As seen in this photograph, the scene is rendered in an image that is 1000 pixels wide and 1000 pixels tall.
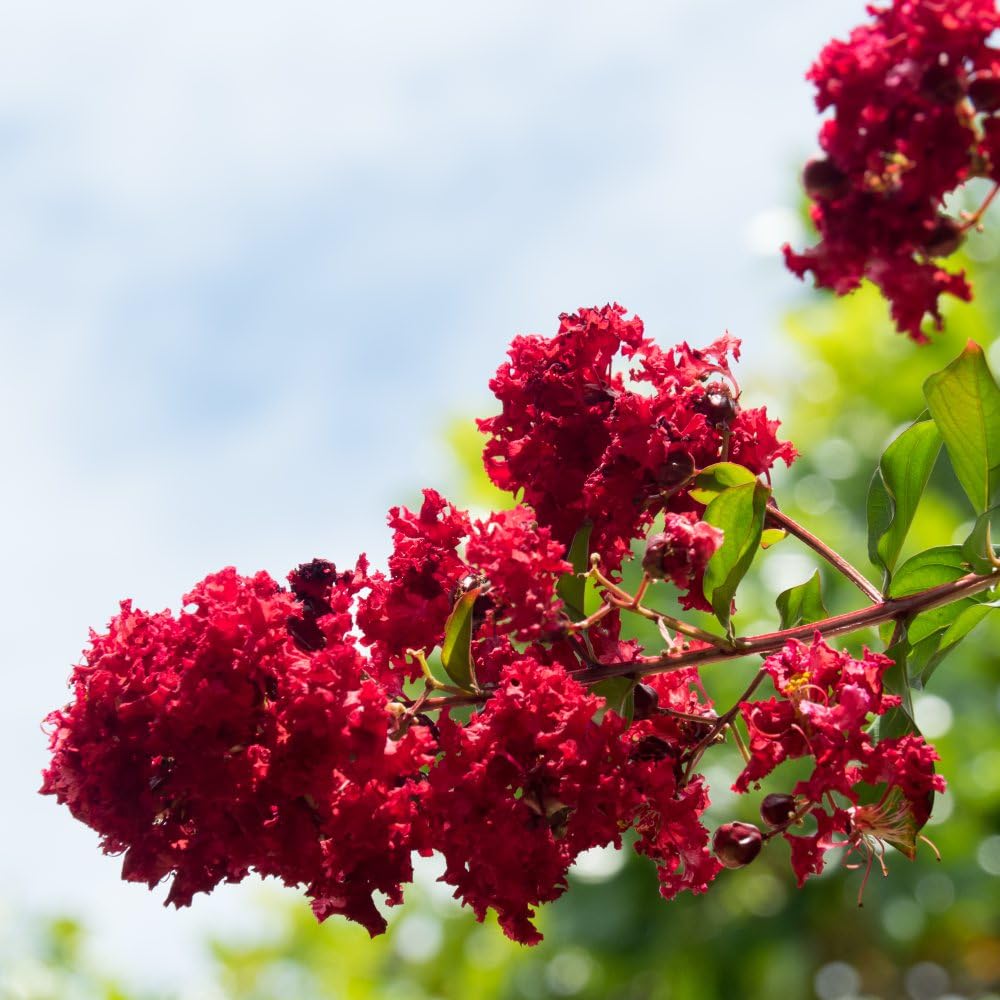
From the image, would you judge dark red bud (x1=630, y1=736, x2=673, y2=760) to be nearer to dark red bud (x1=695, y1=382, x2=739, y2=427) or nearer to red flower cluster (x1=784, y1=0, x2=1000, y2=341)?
dark red bud (x1=695, y1=382, x2=739, y2=427)

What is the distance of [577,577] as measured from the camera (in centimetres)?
238

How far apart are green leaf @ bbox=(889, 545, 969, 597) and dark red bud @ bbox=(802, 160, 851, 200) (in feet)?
2.68

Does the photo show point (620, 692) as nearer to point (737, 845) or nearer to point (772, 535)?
point (737, 845)

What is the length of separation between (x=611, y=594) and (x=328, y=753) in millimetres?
532

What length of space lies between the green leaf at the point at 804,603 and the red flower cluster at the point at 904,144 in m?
0.89

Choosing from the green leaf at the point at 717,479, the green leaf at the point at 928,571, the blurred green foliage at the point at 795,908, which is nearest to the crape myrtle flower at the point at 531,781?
the green leaf at the point at 717,479

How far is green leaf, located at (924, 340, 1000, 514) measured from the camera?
225cm

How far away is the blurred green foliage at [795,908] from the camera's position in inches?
344

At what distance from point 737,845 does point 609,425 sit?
30.5 inches

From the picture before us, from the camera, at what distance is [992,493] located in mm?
2375

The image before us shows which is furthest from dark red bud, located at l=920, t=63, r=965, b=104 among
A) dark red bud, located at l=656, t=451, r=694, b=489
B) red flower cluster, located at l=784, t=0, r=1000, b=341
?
dark red bud, located at l=656, t=451, r=694, b=489

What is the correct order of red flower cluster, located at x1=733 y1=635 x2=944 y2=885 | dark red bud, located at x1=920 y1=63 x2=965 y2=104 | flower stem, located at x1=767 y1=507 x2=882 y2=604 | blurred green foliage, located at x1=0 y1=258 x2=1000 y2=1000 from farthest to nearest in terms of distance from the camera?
blurred green foliage, located at x1=0 y1=258 x2=1000 y2=1000, flower stem, located at x1=767 y1=507 x2=882 y2=604, red flower cluster, located at x1=733 y1=635 x2=944 y2=885, dark red bud, located at x1=920 y1=63 x2=965 y2=104

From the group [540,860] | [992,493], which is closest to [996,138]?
[992,493]

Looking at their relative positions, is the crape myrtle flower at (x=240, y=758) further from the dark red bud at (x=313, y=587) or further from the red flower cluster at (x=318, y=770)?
the dark red bud at (x=313, y=587)
